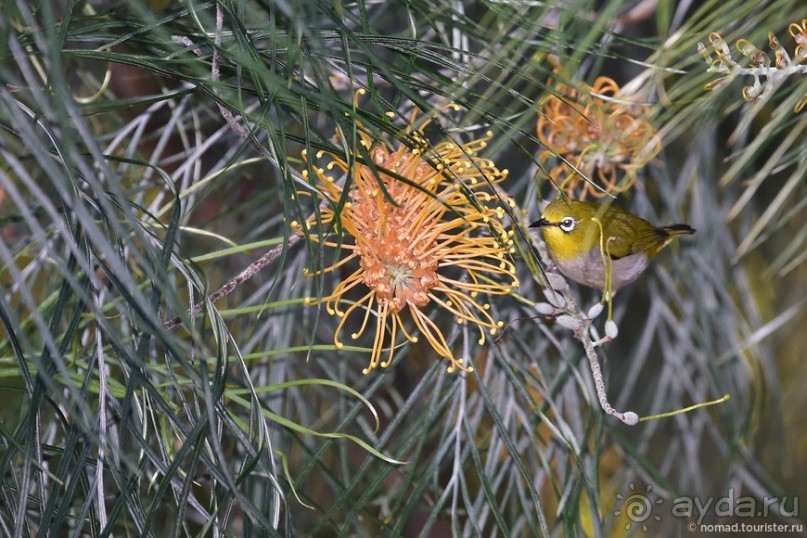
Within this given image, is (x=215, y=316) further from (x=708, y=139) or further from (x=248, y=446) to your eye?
(x=708, y=139)

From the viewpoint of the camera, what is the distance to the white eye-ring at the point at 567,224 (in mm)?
663

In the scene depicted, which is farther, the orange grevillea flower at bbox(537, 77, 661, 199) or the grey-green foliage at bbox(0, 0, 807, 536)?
the orange grevillea flower at bbox(537, 77, 661, 199)

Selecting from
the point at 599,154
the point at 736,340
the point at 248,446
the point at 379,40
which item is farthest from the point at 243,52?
the point at 736,340

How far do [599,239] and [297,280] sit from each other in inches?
14.4

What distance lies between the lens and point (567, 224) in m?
0.67

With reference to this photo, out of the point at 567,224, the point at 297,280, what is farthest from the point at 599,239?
A: the point at 297,280

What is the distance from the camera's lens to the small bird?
0.65m

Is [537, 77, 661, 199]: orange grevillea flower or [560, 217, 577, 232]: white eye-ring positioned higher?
[537, 77, 661, 199]: orange grevillea flower

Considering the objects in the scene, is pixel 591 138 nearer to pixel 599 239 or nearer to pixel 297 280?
pixel 599 239

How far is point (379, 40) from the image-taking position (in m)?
0.44

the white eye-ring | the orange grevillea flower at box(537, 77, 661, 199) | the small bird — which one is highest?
the orange grevillea flower at box(537, 77, 661, 199)

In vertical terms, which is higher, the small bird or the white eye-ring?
the white eye-ring

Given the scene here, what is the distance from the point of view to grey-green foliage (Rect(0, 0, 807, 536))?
380 mm

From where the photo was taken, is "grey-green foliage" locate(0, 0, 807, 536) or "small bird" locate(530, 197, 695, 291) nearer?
"grey-green foliage" locate(0, 0, 807, 536)
